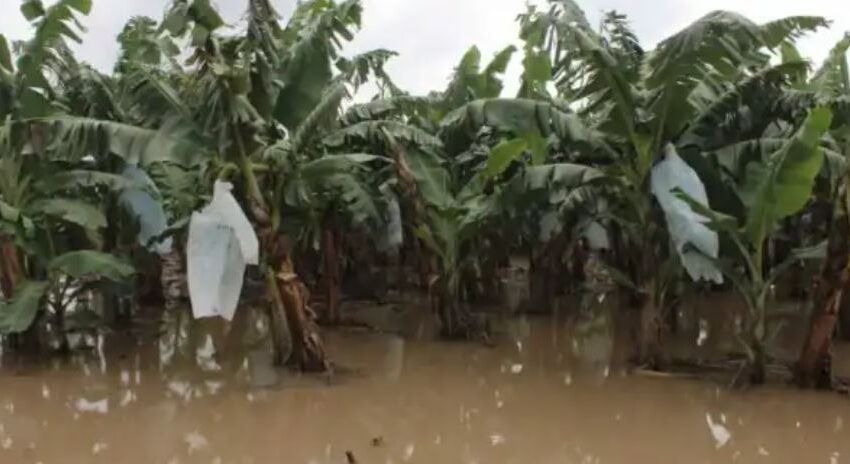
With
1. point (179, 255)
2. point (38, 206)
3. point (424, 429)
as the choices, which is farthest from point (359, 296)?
point (424, 429)

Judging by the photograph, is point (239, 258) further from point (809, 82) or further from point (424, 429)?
point (809, 82)

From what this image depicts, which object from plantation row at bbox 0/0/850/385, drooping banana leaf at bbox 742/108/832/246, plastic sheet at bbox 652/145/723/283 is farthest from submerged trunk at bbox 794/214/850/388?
plastic sheet at bbox 652/145/723/283

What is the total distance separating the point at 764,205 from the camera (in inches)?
239

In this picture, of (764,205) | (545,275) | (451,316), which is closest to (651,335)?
(764,205)

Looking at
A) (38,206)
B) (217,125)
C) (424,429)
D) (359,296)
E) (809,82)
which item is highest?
(809,82)

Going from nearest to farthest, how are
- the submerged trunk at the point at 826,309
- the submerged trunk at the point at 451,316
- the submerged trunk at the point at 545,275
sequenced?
the submerged trunk at the point at 826,309 < the submerged trunk at the point at 451,316 < the submerged trunk at the point at 545,275

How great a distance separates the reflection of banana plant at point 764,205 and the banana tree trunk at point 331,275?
12.4ft

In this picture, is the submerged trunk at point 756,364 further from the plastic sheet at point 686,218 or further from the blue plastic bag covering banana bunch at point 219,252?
the blue plastic bag covering banana bunch at point 219,252

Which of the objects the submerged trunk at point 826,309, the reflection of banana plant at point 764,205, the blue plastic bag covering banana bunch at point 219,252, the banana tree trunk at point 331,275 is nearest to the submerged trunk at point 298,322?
the blue plastic bag covering banana bunch at point 219,252

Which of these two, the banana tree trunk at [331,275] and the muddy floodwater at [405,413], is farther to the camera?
the banana tree trunk at [331,275]

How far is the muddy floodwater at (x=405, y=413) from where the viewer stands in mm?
5395

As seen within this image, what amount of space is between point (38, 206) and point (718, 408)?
5.12 meters

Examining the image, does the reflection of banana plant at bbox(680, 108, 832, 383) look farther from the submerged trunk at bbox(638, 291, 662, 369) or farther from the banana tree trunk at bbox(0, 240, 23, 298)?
the banana tree trunk at bbox(0, 240, 23, 298)

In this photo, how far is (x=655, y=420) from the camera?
5941mm
